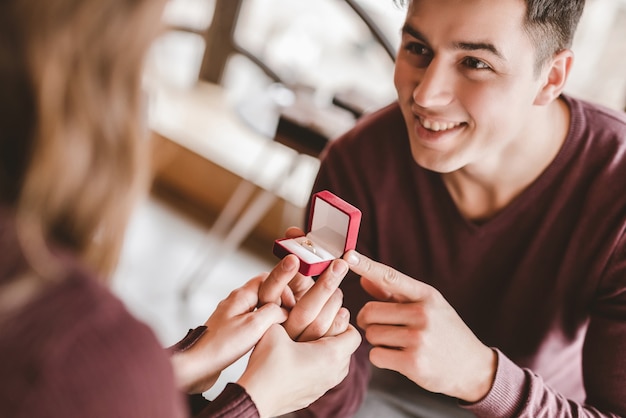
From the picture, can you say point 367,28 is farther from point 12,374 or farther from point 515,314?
point 12,374

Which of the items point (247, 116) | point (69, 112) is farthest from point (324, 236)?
point (247, 116)

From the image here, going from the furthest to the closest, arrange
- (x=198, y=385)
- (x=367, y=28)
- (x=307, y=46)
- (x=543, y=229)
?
(x=307, y=46)
(x=367, y=28)
(x=543, y=229)
(x=198, y=385)

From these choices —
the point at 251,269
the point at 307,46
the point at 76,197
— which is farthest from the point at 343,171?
the point at 307,46

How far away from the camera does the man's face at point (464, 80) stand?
1.00m

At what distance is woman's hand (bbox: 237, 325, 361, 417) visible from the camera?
2.61 feet

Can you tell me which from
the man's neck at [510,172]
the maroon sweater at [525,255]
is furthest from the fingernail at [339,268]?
the man's neck at [510,172]

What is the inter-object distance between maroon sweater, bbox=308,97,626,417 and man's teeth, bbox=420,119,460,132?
123 mm

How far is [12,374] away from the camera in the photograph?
445mm

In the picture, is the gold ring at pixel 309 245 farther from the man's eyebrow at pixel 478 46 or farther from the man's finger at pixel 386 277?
the man's eyebrow at pixel 478 46

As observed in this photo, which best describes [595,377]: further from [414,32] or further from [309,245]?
[414,32]

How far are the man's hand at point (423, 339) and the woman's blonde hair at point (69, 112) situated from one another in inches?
17.9

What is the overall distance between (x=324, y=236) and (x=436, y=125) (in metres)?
0.30

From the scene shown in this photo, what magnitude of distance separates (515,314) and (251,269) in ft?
4.57

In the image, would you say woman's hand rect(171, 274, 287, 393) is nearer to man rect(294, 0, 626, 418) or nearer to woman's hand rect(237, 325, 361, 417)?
woman's hand rect(237, 325, 361, 417)
